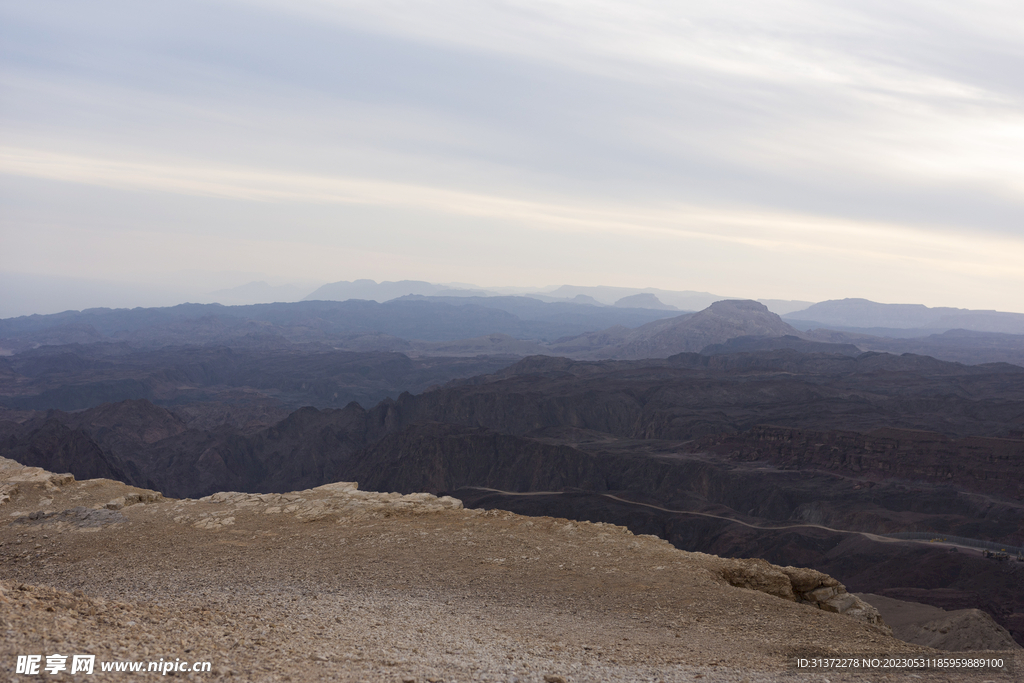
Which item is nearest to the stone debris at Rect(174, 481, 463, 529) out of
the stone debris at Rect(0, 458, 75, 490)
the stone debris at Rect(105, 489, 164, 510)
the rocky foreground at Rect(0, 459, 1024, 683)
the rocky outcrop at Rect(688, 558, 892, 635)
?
the rocky foreground at Rect(0, 459, 1024, 683)

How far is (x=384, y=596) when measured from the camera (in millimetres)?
11398

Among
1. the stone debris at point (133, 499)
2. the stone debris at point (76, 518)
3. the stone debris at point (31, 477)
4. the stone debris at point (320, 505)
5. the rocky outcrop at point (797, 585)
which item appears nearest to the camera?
the rocky outcrop at point (797, 585)

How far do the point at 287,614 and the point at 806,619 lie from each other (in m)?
8.41

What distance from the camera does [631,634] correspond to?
10117mm

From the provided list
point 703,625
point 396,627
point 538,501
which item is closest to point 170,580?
point 396,627

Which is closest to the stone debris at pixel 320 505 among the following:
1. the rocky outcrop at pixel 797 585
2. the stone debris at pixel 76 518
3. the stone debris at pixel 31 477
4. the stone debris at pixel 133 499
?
the stone debris at pixel 133 499

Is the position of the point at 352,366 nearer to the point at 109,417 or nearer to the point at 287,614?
the point at 109,417

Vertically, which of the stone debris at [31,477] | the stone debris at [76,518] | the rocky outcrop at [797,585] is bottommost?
the rocky outcrop at [797,585]

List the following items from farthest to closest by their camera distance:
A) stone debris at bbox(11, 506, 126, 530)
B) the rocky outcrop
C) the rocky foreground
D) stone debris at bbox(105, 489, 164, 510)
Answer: stone debris at bbox(105, 489, 164, 510), stone debris at bbox(11, 506, 126, 530), the rocky outcrop, the rocky foreground

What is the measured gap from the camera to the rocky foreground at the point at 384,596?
24.3 ft

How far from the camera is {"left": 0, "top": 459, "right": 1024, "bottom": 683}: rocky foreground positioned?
7395 mm

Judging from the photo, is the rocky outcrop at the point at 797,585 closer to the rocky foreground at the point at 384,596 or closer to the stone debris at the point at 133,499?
the rocky foreground at the point at 384,596

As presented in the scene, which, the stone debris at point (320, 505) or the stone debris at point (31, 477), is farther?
the stone debris at point (31, 477)

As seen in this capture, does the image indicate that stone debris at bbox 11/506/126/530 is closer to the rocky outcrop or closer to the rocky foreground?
the rocky foreground
